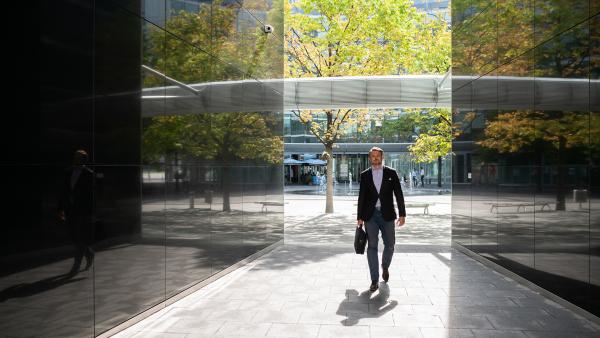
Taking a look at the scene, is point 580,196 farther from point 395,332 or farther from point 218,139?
point 218,139

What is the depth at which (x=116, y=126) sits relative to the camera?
5.43m

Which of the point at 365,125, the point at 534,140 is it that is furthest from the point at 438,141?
the point at 534,140

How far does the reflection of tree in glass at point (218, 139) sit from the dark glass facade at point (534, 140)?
4.87m

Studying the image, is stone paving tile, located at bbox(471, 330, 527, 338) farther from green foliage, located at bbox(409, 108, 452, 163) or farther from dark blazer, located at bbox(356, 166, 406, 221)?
green foliage, located at bbox(409, 108, 452, 163)

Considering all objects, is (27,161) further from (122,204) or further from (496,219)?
(496,219)

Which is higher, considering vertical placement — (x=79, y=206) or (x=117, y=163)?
(x=117, y=163)

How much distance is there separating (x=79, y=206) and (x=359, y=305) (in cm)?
392

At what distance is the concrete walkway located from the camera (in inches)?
218

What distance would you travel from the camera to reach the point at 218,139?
8609 mm

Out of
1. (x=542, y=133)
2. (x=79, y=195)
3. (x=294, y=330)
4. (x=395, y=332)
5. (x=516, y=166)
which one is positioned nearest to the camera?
(x=79, y=195)

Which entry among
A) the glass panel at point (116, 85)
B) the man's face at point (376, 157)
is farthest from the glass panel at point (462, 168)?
the glass panel at point (116, 85)

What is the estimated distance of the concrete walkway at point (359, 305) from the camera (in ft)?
18.2

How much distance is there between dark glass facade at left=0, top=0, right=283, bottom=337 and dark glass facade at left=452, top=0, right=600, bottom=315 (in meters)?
5.14

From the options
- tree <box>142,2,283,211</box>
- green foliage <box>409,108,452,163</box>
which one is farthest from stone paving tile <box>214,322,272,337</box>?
green foliage <box>409,108,452,163</box>
